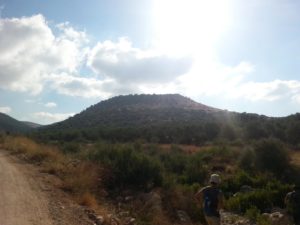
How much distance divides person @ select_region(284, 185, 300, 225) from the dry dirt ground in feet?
20.4

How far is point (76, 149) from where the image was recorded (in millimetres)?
33969

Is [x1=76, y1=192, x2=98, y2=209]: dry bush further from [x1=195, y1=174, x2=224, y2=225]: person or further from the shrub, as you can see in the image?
the shrub

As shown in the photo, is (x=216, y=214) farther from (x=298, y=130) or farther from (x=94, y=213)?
(x=298, y=130)

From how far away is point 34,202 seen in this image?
1271 centimetres

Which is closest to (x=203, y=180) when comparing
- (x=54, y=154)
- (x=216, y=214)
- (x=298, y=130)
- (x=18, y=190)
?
(x=54, y=154)

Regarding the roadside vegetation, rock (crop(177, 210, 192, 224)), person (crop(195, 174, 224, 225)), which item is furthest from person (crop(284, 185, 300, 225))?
person (crop(195, 174, 224, 225))

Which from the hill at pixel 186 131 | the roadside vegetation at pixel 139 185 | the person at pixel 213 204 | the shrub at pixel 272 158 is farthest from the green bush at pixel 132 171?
the hill at pixel 186 131

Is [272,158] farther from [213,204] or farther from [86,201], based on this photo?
[213,204]

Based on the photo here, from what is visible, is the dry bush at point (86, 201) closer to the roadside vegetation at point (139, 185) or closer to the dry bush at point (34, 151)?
→ the roadside vegetation at point (139, 185)

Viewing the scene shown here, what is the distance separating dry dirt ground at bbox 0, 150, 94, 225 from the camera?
35.8 ft

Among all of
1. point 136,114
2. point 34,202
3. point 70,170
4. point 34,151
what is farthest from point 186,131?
point 136,114

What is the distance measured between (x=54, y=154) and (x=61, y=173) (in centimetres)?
454

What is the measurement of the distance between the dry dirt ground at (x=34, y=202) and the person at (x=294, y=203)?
6204mm

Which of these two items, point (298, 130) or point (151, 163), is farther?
point (298, 130)
